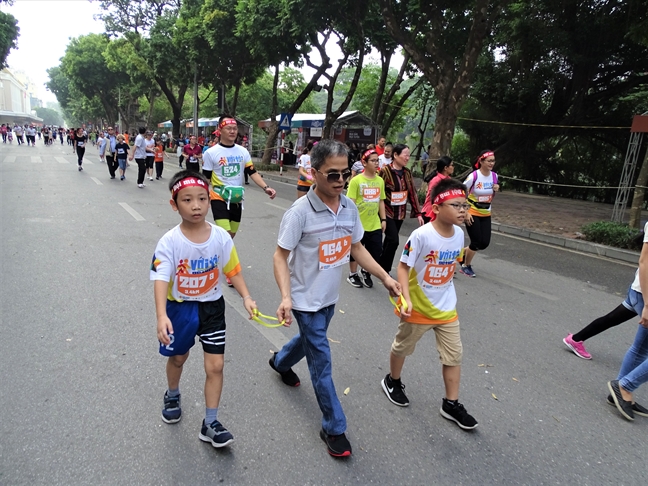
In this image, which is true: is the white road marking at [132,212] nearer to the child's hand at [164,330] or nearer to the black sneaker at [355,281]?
the black sneaker at [355,281]

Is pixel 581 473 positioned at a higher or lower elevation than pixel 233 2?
lower

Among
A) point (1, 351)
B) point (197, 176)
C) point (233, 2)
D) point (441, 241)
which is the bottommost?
point (1, 351)

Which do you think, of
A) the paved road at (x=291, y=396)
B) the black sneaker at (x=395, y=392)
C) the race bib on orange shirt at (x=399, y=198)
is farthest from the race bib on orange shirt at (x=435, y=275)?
the race bib on orange shirt at (x=399, y=198)

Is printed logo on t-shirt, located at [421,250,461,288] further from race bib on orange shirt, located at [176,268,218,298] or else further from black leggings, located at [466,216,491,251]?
black leggings, located at [466,216,491,251]

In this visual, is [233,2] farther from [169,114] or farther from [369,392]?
[169,114]

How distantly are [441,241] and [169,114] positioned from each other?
66.3 meters

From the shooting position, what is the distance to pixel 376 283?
580 cm

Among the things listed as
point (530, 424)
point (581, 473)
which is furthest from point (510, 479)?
point (530, 424)

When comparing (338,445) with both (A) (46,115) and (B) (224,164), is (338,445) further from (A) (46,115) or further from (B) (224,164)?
(A) (46,115)

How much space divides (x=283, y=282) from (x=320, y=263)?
25 cm

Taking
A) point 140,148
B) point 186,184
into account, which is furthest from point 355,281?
point 140,148

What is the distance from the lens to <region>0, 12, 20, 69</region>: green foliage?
28033mm

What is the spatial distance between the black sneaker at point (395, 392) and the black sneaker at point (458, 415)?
261mm

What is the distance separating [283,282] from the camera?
2.49 m
